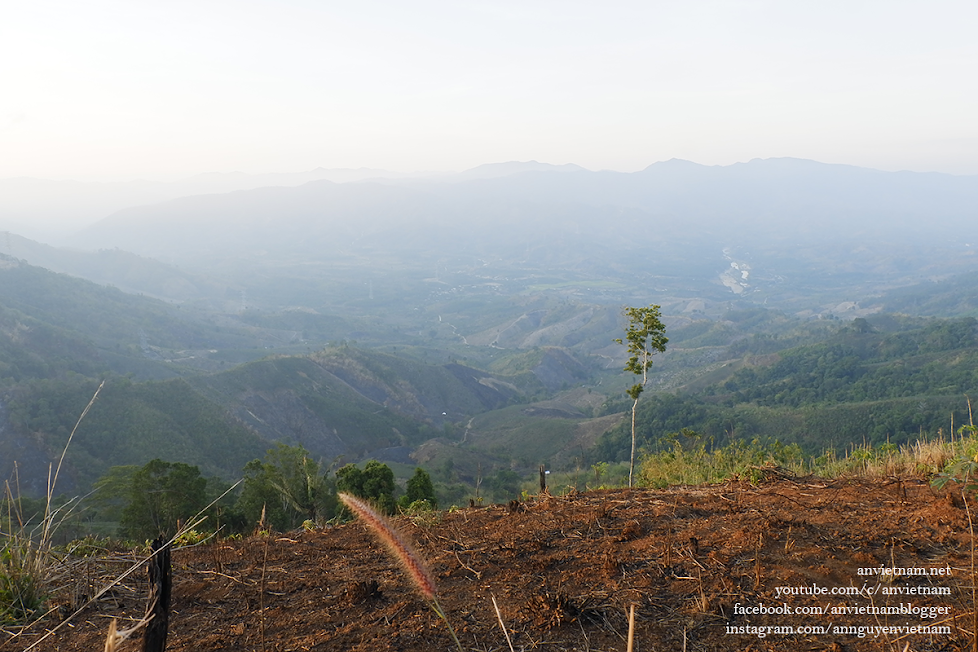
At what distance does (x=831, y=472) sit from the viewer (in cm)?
676

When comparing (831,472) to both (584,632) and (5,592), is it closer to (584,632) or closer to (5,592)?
(584,632)

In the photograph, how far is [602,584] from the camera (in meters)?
3.84

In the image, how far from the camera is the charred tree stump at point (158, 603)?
7.20 feet

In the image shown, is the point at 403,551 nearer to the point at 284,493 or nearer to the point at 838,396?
the point at 284,493

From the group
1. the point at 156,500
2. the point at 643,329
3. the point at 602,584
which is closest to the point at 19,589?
the point at 602,584

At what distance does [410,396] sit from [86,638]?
6846cm

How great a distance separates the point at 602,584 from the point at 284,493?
1359 centimetres

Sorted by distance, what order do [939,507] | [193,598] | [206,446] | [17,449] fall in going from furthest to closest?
[206,446] < [17,449] < [939,507] < [193,598]

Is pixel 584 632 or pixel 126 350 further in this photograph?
pixel 126 350

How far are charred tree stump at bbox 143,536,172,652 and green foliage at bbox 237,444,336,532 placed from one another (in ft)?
45.1

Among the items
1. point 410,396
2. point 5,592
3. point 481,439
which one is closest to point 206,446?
point 481,439

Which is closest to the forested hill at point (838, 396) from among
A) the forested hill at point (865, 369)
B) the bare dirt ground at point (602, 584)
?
the forested hill at point (865, 369)

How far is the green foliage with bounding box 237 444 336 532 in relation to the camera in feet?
53.1

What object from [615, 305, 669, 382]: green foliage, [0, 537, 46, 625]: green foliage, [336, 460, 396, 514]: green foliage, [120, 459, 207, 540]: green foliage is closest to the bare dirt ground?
[0, 537, 46, 625]: green foliage
